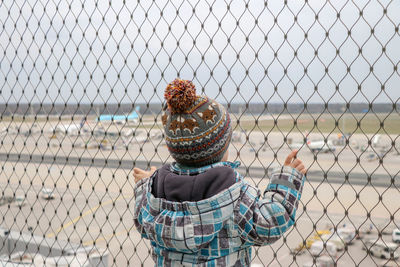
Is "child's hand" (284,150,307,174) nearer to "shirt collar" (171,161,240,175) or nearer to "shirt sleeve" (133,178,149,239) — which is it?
"shirt collar" (171,161,240,175)

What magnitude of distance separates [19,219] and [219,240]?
10.5 meters

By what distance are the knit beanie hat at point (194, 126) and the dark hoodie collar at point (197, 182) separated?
0.02 m

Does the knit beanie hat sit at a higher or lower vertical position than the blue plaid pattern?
higher

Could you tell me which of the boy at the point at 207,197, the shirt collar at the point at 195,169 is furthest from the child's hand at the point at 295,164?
the shirt collar at the point at 195,169

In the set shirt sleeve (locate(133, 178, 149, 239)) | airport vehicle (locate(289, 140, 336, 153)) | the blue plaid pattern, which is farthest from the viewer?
airport vehicle (locate(289, 140, 336, 153))

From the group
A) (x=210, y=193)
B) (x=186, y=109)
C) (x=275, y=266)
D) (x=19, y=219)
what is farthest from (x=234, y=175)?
(x=19, y=219)

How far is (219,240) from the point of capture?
33.8 inches

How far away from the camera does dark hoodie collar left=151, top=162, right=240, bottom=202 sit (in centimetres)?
83

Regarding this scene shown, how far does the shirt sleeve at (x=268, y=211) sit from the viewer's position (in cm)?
83

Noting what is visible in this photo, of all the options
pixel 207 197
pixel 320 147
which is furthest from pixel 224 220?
pixel 320 147

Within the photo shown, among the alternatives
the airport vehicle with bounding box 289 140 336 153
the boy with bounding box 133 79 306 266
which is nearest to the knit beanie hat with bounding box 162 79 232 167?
the boy with bounding box 133 79 306 266

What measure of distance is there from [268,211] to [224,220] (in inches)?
3.6

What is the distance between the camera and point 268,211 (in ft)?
2.75

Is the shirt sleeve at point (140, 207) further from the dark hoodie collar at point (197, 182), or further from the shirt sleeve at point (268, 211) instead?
the shirt sleeve at point (268, 211)
